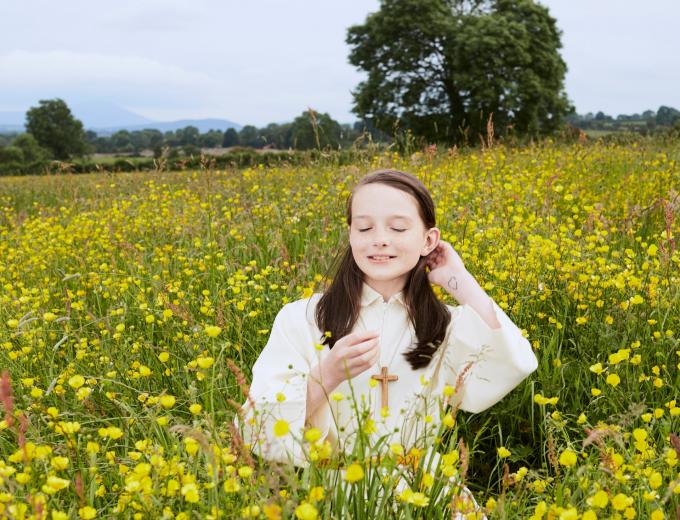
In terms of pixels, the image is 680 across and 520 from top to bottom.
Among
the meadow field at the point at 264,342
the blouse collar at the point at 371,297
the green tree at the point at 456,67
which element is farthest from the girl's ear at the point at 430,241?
the green tree at the point at 456,67

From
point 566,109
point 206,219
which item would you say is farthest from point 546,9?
point 206,219

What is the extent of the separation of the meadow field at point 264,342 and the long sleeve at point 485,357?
0.58 feet

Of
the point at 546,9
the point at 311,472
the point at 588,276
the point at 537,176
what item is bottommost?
the point at 311,472

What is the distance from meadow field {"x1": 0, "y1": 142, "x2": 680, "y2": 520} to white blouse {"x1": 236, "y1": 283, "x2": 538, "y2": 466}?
170 millimetres

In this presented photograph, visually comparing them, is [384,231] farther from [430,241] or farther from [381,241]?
[430,241]

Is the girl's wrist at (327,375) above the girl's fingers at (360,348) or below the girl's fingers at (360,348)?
below

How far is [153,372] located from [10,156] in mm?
54289

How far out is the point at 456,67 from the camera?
25.0 m

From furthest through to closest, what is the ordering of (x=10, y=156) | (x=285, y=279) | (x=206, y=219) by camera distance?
(x=10, y=156) → (x=206, y=219) → (x=285, y=279)

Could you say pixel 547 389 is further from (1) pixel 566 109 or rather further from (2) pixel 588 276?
(1) pixel 566 109

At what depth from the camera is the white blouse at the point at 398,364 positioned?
216 centimetres

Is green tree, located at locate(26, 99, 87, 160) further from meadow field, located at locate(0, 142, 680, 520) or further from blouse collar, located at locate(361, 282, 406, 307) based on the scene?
blouse collar, located at locate(361, 282, 406, 307)

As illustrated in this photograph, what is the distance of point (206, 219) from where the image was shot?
196 inches

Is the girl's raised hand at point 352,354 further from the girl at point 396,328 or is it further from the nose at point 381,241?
the nose at point 381,241
